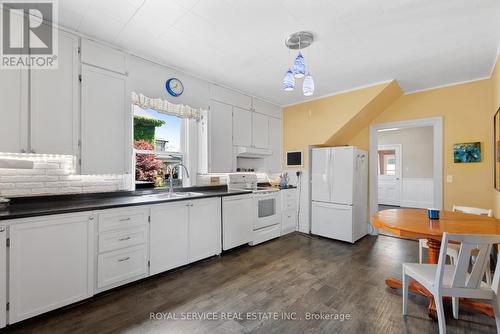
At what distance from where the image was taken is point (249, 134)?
166 inches

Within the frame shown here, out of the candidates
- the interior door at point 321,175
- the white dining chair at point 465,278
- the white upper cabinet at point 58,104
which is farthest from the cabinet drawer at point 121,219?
the interior door at point 321,175

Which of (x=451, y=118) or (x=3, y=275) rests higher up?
(x=451, y=118)

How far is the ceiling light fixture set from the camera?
207 cm

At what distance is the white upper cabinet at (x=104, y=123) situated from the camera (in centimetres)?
238

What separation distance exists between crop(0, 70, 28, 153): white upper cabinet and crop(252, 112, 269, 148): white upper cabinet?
3.12m

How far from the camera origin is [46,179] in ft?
7.70

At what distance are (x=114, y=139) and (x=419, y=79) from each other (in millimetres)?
4443

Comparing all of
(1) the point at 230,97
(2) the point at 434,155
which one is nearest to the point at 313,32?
(1) the point at 230,97

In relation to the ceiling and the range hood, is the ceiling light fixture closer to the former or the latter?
the ceiling

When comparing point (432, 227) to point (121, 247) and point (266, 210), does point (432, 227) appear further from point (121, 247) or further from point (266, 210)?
point (121, 247)

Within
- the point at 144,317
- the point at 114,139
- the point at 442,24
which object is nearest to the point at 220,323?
the point at 144,317

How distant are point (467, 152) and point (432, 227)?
2551 mm

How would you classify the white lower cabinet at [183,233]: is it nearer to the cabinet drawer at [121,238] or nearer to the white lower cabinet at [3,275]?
the cabinet drawer at [121,238]

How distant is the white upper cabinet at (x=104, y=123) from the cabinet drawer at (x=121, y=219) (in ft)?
1.86
